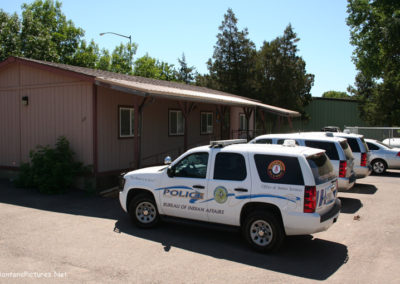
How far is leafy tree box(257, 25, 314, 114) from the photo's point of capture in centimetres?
3641

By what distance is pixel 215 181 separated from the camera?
257 inches

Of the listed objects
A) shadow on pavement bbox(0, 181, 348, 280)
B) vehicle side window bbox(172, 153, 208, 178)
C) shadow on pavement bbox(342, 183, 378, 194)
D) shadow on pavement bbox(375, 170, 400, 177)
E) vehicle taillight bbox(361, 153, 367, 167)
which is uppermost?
vehicle side window bbox(172, 153, 208, 178)

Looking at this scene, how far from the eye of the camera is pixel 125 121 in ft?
43.3

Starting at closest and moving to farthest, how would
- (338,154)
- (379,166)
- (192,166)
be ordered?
(192,166) → (338,154) → (379,166)

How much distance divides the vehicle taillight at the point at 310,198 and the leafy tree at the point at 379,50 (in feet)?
74.7

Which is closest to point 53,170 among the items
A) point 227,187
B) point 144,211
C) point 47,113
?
point 47,113

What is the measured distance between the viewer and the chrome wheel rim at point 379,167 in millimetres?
14978

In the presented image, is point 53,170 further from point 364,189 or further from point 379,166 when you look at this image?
point 379,166

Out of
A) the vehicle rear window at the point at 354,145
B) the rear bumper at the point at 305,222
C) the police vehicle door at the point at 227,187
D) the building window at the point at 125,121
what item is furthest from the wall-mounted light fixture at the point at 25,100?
the vehicle rear window at the point at 354,145

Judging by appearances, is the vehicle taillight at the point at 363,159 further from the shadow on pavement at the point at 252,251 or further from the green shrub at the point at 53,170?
the green shrub at the point at 53,170

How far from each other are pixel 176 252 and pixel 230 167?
1721 mm

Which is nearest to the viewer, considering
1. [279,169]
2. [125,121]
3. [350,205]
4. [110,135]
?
[279,169]

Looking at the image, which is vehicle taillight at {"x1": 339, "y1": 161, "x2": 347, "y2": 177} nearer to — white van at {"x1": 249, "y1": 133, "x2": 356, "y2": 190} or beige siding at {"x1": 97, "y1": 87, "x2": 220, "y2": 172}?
white van at {"x1": 249, "y1": 133, "x2": 356, "y2": 190}

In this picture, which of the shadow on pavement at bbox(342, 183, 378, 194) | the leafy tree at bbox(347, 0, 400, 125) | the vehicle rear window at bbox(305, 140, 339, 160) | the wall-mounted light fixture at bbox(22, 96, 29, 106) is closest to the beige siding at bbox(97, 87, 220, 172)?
the wall-mounted light fixture at bbox(22, 96, 29, 106)
